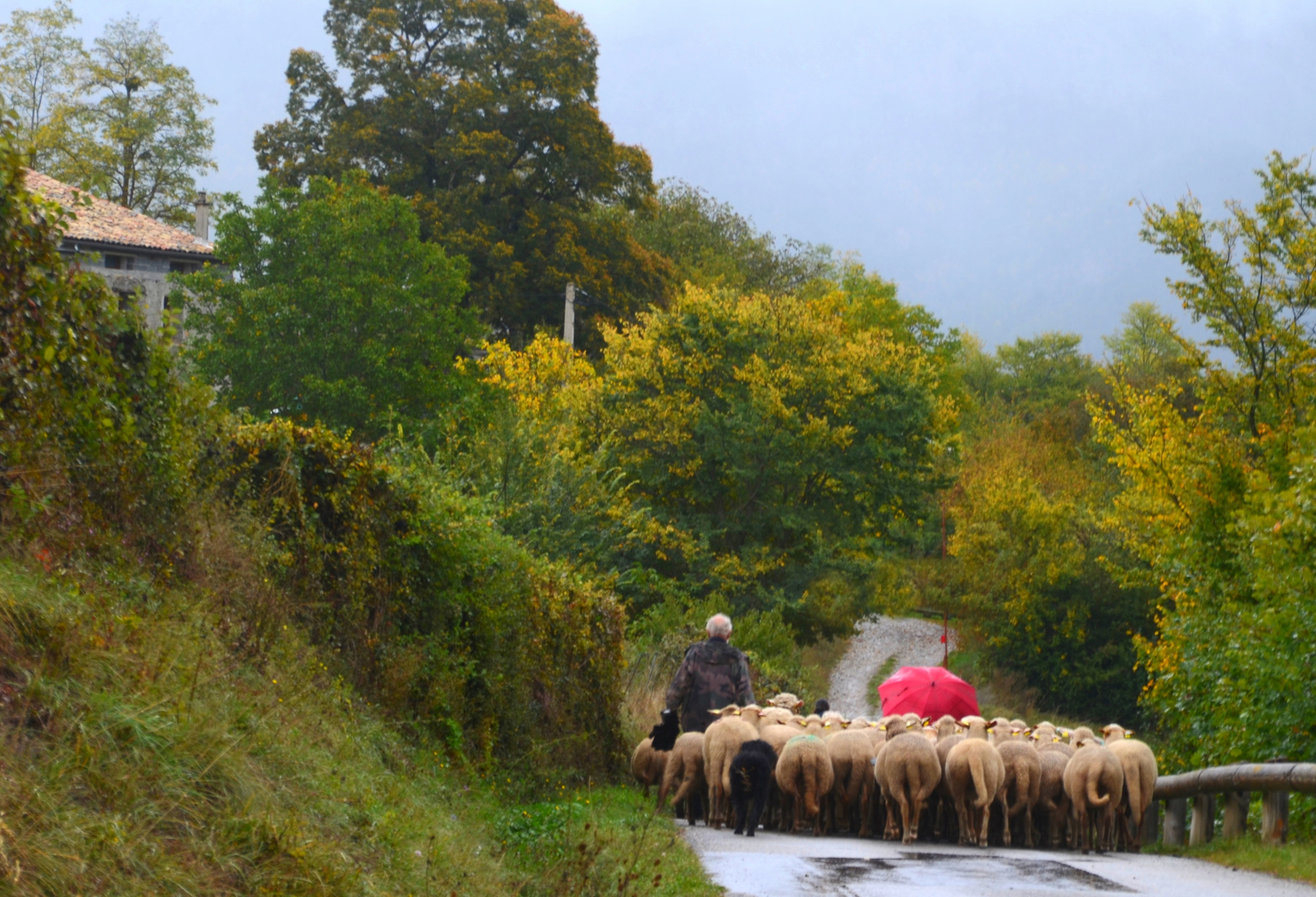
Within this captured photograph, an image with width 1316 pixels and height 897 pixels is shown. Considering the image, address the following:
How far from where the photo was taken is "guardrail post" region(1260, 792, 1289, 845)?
11.8 m

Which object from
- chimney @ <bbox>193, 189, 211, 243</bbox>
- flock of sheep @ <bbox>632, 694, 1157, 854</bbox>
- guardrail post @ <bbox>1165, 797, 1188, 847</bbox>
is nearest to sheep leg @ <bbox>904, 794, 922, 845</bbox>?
flock of sheep @ <bbox>632, 694, 1157, 854</bbox>

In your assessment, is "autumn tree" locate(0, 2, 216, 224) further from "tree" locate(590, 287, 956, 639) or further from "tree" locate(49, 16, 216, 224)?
"tree" locate(590, 287, 956, 639)

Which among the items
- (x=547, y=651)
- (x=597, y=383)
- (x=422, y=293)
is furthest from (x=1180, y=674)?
(x=422, y=293)

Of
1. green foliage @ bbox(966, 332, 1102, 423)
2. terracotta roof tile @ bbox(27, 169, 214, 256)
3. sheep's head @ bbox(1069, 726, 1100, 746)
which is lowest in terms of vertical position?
sheep's head @ bbox(1069, 726, 1100, 746)

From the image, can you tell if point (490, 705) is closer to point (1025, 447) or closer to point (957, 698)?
point (957, 698)

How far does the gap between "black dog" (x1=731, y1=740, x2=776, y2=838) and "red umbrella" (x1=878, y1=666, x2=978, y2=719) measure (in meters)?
8.08

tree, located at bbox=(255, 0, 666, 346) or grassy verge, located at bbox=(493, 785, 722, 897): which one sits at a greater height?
tree, located at bbox=(255, 0, 666, 346)

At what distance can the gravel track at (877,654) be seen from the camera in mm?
48688

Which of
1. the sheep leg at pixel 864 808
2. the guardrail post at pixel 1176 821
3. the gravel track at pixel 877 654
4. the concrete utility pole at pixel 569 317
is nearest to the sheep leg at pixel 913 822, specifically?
the sheep leg at pixel 864 808

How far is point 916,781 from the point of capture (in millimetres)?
12797

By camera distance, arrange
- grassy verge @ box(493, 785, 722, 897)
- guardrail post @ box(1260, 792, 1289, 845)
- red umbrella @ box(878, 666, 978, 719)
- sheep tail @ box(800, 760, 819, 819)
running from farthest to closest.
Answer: red umbrella @ box(878, 666, 978, 719) → sheep tail @ box(800, 760, 819, 819) → guardrail post @ box(1260, 792, 1289, 845) → grassy verge @ box(493, 785, 722, 897)

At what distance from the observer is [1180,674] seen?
743 inches

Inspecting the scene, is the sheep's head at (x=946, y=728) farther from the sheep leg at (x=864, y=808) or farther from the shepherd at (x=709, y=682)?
the shepherd at (x=709, y=682)

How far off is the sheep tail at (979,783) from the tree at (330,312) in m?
25.6
